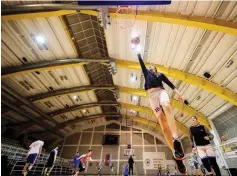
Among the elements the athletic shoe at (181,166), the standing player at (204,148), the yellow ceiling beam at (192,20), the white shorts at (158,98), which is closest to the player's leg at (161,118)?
the white shorts at (158,98)

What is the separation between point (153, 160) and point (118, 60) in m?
13.9

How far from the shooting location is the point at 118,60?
36.9 ft

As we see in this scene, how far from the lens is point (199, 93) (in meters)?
11.5

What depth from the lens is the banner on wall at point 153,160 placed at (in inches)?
754

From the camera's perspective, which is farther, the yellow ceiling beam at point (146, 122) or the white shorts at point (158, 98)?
the yellow ceiling beam at point (146, 122)

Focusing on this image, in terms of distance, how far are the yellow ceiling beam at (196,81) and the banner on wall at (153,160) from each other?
1271 cm

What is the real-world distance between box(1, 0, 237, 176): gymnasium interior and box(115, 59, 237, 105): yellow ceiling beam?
0.06m

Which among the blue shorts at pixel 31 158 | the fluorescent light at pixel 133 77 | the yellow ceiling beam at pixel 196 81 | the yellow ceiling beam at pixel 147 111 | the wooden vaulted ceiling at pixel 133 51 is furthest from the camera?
the yellow ceiling beam at pixel 147 111

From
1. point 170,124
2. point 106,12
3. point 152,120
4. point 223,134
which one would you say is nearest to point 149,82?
point 170,124

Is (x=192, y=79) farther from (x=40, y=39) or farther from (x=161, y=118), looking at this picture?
(x=40, y=39)

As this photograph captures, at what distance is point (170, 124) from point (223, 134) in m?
11.0

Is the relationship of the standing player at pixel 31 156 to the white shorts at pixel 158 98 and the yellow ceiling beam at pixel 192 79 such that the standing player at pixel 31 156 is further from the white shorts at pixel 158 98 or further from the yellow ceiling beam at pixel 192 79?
the white shorts at pixel 158 98

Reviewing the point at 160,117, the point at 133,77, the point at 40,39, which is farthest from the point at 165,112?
the point at 133,77

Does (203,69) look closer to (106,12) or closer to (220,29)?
(220,29)
